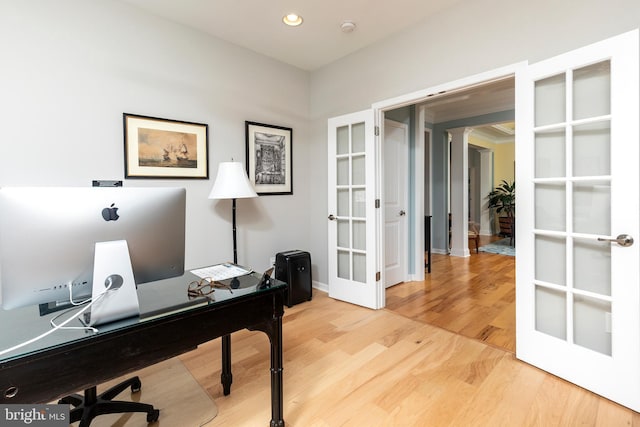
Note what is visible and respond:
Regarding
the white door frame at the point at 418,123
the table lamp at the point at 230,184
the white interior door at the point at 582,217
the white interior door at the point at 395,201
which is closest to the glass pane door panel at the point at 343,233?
the white door frame at the point at 418,123

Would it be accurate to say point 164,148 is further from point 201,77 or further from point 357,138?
point 357,138

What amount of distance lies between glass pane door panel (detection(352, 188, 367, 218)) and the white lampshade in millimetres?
1196

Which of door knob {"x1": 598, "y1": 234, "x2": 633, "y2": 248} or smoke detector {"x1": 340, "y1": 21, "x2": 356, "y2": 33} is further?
smoke detector {"x1": 340, "y1": 21, "x2": 356, "y2": 33}

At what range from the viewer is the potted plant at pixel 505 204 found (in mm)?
7551

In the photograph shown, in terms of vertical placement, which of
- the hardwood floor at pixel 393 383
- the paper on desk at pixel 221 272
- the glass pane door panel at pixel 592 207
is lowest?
the hardwood floor at pixel 393 383

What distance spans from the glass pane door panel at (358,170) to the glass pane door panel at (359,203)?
90mm

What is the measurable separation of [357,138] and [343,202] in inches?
29.4

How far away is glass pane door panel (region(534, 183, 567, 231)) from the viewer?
2.00 m

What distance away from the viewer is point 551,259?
2.07m

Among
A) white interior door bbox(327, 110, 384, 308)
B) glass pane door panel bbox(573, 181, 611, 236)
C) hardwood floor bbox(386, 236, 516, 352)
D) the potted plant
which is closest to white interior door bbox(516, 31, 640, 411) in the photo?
glass pane door panel bbox(573, 181, 611, 236)

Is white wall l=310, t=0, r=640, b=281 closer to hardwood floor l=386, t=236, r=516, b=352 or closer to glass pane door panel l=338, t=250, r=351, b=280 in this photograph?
glass pane door panel l=338, t=250, r=351, b=280

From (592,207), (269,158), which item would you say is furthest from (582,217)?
(269,158)

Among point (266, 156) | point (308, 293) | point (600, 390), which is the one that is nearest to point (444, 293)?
point (308, 293)

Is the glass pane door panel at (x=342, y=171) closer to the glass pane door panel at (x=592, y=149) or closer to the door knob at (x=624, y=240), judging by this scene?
the glass pane door panel at (x=592, y=149)
